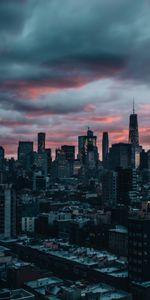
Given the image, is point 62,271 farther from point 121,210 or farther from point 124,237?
point 121,210

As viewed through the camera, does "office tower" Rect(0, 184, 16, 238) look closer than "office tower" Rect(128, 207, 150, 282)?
No

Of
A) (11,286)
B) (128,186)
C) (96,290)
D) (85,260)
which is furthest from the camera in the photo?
(128,186)

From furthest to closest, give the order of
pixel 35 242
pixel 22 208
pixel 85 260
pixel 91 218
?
pixel 22 208, pixel 91 218, pixel 35 242, pixel 85 260

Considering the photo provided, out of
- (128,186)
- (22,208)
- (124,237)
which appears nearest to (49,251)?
(124,237)

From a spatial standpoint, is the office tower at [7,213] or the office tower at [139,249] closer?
the office tower at [139,249]
